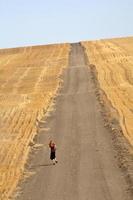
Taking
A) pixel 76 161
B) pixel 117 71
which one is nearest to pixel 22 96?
pixel 117 71

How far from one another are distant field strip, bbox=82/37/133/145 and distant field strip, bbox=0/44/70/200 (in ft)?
16.5

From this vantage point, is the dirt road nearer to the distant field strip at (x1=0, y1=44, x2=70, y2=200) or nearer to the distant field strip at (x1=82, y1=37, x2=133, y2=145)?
the distant field strip at (x1=0, y1=44, x2=70, y2=200)

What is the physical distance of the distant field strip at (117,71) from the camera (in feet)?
139

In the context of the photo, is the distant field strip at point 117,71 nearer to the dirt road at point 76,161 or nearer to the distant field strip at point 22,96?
the dirt road at point 76,161

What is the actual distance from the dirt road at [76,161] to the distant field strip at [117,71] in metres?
1.82

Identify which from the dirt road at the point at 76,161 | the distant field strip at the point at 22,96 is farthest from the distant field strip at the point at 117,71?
the distant field strip at the point at 22,96

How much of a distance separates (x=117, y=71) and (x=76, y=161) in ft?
121

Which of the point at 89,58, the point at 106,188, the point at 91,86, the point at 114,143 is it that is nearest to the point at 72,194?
the point at 106,188

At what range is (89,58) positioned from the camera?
8056 cm

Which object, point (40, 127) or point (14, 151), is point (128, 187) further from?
point (40, 127)

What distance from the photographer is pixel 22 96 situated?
55.9 meters

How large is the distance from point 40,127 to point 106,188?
1627 centimetres

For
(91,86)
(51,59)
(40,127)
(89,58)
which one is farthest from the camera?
(51,59)

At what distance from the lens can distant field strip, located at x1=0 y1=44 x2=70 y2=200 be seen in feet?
103
